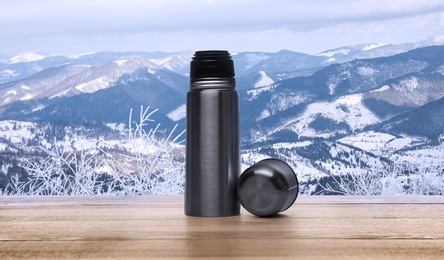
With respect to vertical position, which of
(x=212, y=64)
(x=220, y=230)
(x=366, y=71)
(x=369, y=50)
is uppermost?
(x=369, y=50)

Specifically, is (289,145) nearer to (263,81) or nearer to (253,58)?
(253,58)

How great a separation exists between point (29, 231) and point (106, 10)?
4609mm

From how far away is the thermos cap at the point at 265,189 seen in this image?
1.04 meters

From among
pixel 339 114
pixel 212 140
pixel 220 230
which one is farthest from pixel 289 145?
pixel 220 230

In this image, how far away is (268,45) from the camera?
4.18 m

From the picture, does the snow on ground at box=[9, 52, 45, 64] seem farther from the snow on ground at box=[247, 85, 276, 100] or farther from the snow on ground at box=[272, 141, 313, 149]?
the snow on ground at box=[272, 141, 313, 149]

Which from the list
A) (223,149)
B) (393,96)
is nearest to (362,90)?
(393,96)

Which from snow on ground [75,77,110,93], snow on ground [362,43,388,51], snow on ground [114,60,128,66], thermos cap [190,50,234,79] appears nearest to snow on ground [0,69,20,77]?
snow on ground [75,77,110,93]

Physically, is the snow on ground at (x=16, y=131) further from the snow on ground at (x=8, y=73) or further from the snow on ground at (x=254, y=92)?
the snow on ground at (x=254, y=92)

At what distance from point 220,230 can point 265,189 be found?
0.13m

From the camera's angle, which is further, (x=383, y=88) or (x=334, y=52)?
(x=383, y=88)

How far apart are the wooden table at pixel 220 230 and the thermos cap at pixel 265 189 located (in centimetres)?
2

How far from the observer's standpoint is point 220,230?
3.12 feet

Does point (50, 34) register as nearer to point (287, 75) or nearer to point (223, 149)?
point (287, 75)
